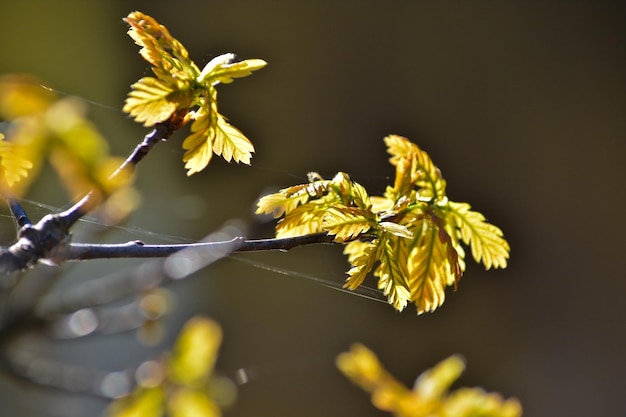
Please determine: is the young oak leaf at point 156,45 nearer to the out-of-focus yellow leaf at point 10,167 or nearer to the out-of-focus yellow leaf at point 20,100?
the out-of-focus yellow leaf at point 10,167

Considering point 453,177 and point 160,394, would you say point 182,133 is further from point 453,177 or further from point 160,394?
point 160,394

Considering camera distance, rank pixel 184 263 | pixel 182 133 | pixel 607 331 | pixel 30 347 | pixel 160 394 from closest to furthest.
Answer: pixel 160 394, pixel 184 263, pixel 30 347, pixel 182 133, pixel 607 331

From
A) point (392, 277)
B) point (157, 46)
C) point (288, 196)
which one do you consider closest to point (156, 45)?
point (157, 46)

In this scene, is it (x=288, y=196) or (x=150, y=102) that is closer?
(x=150, y=102)

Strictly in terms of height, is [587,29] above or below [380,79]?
above

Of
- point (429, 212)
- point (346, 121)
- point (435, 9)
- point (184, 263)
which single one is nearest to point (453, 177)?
point (346, 121)

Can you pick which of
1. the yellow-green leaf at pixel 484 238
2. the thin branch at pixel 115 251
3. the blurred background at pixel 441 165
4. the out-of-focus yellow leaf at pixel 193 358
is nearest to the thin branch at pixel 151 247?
the thin branch at pixel 115 251

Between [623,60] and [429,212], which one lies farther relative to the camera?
[623,60]

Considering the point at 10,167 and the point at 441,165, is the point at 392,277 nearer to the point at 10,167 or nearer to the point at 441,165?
the point at 10,167
